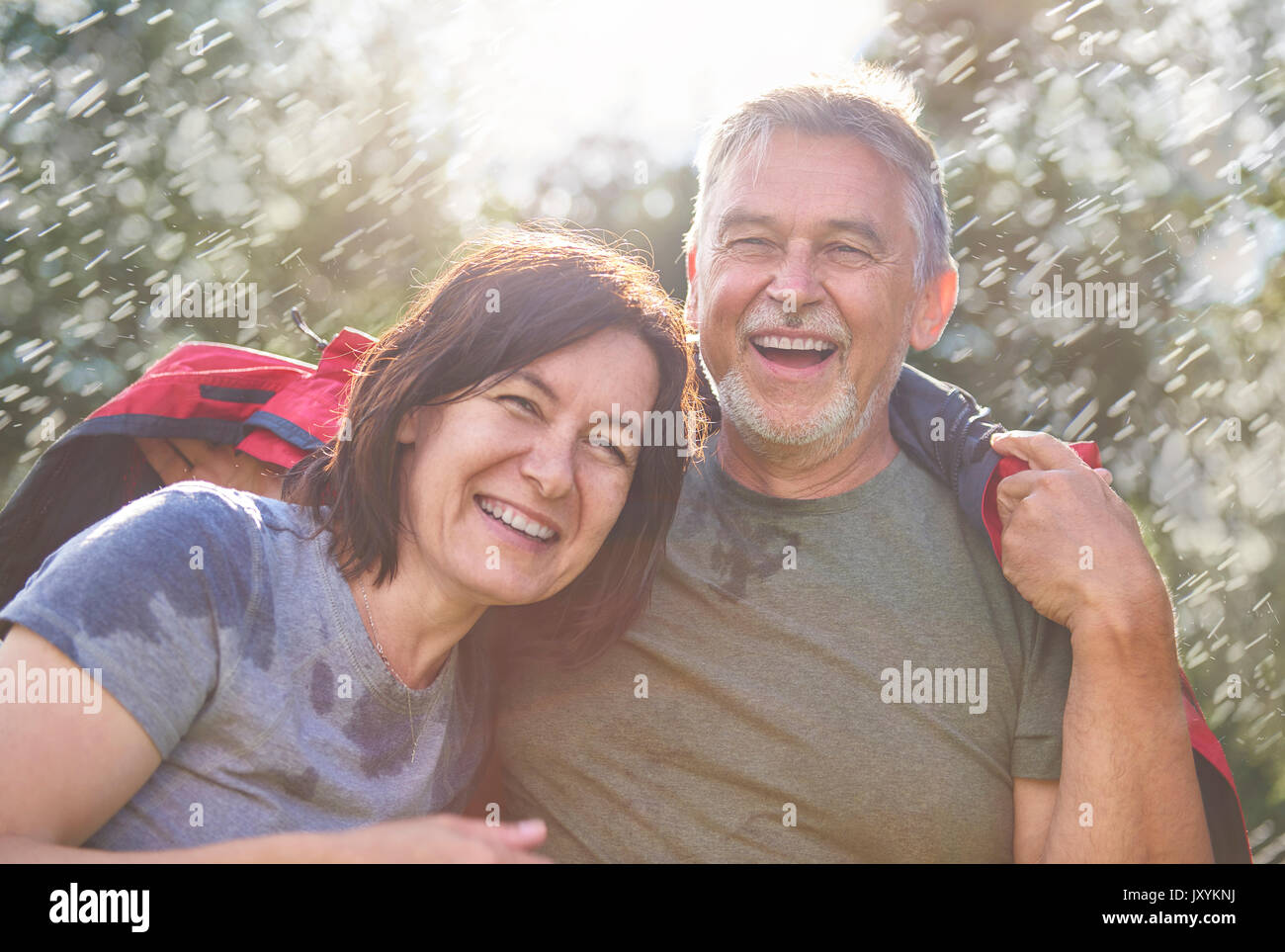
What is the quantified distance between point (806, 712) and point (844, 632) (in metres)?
0.19

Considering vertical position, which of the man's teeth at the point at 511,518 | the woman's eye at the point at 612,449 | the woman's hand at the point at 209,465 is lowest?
the woman's hand at the point at 209,465

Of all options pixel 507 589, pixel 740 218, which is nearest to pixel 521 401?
pixel 507 589

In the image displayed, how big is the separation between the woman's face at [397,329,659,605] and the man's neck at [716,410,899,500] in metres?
0.64

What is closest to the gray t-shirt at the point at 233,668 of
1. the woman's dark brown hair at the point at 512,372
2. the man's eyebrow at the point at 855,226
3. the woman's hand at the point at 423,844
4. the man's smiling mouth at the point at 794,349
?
the woman's dark brown hair at the point at 512,372

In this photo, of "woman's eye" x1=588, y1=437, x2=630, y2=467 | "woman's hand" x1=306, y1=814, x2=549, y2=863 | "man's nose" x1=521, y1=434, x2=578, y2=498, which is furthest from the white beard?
"woman's hand" x1=306, y1=814, x2=549, y2=863

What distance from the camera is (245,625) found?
1.52 metres

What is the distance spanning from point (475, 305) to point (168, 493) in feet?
1.91

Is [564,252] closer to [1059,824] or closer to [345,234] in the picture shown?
[1059,824]

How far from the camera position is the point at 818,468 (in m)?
2.31

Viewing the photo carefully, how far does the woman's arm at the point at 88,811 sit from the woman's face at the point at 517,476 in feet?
1.68

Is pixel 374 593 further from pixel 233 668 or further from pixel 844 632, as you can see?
pixel 844 632

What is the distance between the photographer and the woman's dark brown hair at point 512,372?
1705mm

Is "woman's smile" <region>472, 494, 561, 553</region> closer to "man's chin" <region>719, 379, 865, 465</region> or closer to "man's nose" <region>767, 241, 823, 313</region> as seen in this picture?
"man's chin" <region>719, 379, 865, 465</region>

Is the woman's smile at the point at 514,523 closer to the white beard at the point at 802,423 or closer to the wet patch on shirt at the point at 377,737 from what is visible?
the wet patch on shirt at the point at 377,737
